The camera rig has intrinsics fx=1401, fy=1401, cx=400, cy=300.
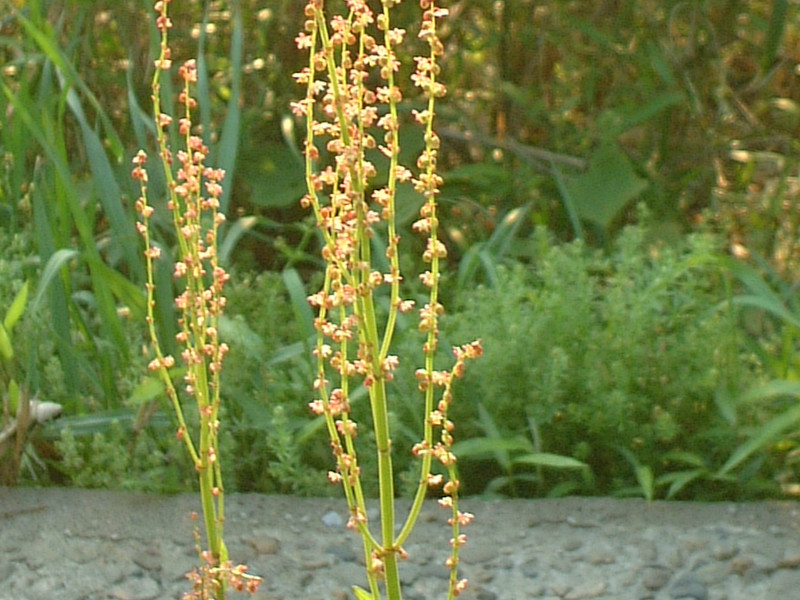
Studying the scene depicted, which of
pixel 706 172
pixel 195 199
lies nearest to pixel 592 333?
pixel 195 199

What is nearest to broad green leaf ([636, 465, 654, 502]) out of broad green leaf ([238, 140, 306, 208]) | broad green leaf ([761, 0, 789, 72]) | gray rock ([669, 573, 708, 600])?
gray rock ([669, 573, 708, 600])

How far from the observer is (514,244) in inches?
137

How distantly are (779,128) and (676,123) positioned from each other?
35 centimetres

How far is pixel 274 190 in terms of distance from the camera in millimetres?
3662

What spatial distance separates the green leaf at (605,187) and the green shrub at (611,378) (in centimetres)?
73

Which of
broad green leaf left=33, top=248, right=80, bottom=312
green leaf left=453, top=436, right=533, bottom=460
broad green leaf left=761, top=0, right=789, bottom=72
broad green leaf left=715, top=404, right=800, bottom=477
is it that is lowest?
green leaf left=453, top=436, right=533, bottom=460

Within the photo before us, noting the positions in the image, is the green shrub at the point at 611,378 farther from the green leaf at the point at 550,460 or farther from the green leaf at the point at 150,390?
the green leaf at the point at 150,390

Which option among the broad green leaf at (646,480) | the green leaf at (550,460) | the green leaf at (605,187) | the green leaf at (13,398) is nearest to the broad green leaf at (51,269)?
the green leaf at (13,398)

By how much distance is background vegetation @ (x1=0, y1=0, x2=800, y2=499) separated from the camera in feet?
8.54

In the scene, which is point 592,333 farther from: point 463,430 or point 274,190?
point 274,190

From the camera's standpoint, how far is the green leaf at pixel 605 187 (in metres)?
3.53

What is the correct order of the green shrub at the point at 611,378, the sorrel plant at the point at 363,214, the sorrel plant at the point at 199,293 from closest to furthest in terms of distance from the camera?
the sorrel plant at the point at 363,214 < the sorrel plant at the point at 199,293 < the green shrub at the point at 611,378

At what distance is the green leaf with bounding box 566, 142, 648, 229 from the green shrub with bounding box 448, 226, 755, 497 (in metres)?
0.73

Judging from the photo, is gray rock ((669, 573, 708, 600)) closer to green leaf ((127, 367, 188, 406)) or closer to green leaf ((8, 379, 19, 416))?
green leaf ((127, 367, 188, 406))
